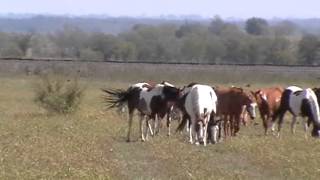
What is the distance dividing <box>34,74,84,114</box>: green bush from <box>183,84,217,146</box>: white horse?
13.6 metres

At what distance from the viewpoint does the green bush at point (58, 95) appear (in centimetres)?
3803

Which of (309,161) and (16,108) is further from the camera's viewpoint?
(16,108)

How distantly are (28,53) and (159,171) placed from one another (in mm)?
100012

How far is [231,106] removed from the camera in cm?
2781

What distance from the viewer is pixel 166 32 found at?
131000 millimetres

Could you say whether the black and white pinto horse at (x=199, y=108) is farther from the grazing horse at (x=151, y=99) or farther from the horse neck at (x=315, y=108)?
the horse neck at (x=315, y=108)

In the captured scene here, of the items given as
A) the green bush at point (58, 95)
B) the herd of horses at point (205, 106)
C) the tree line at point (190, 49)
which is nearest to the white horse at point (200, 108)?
the herd of horses at point (205, 106)

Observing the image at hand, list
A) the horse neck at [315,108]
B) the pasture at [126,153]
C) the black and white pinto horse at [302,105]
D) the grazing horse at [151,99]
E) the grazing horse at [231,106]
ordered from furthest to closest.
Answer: the black and white pinto horse at [302,105] → the horse neck at [315,108] → the grazing horse at [231,106] → the grazing horse at [151,99] → the pasture at [126,153]

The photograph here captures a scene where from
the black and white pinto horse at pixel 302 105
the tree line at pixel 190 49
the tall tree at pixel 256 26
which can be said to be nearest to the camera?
the black and white pinto horse at pixel 302 105

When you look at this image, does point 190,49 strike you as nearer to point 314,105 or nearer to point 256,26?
point 256,26

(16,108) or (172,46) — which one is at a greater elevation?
(172,46)

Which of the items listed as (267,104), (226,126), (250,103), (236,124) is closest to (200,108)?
(226,126)

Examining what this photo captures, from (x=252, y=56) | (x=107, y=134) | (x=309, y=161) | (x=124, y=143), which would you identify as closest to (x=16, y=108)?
(x=107, y=134)

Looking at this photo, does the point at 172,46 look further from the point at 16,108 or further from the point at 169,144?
the point at 169,144
